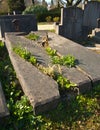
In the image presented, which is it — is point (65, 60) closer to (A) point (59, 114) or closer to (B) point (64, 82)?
(B) point (64, 82)

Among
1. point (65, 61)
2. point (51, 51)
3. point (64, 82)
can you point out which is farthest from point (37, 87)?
point (51, 51)

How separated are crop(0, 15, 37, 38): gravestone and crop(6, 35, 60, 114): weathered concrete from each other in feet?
17.7

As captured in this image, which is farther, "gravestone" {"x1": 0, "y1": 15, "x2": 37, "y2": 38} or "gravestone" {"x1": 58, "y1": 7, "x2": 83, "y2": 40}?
"gravestone" {"x1": 58, "y1": 7, "x2": 83, "y2": 40}

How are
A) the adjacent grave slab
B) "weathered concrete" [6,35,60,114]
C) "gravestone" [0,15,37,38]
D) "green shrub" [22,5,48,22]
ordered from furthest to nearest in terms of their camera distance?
1. "green shrub" [22,5,48,22]
2. "gravestone" [0,15,37,38]
3. the adjacent grave slab
4. "weathered concrete" [6,35,60,114]

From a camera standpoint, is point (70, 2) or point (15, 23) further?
point (70, 2)

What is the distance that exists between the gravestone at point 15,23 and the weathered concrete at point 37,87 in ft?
17.7

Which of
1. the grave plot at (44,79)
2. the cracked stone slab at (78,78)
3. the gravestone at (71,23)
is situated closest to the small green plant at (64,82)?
the grave plot at (44,79)

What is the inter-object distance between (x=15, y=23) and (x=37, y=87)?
671 cm

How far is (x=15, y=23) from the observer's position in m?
10.5

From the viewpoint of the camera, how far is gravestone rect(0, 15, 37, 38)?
10411 mm

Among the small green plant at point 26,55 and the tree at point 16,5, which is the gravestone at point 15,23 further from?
the tree at point 16,5

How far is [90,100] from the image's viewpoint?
15.2 feet

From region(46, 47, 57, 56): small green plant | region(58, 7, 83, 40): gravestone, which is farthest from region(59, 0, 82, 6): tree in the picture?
region(46, 47, 57, 56): small green plant

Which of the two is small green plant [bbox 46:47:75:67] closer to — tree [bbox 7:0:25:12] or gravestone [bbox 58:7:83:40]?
→ gravestone [bbox 58:7:83:40]
